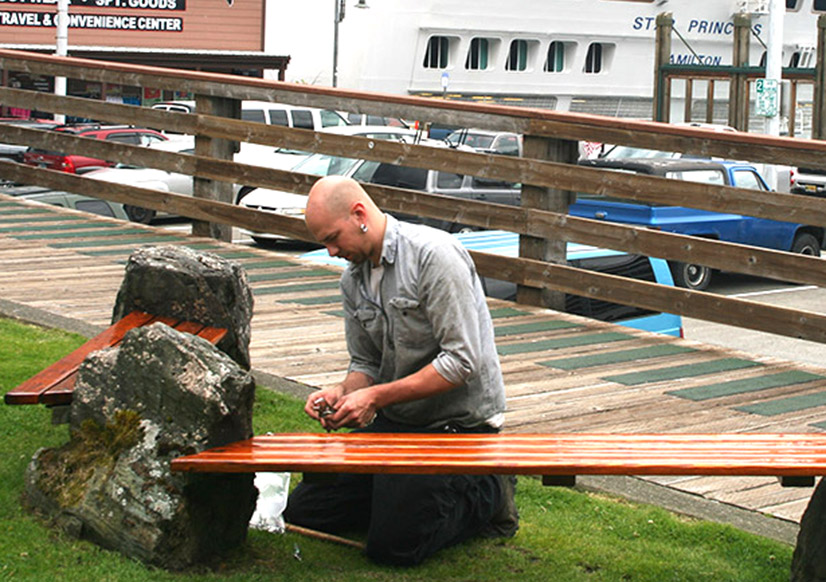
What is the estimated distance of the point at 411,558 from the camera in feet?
14.9

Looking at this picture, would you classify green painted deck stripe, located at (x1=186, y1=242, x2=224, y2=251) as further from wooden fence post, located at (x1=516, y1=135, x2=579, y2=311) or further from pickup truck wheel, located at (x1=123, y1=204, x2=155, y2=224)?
pickup truck wheel, located at (x1=123, y1=204, x2=155, y2=224)

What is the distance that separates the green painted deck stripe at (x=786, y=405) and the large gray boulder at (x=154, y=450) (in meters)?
2.99

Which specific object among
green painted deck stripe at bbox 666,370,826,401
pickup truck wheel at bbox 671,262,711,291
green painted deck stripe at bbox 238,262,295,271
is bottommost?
pickup truck wheel at bbox 671,262,711,291

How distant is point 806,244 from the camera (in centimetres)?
1875

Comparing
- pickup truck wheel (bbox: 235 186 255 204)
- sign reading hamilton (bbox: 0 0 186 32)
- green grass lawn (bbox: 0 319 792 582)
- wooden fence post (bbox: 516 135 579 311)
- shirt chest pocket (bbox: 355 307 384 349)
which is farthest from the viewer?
sign reading hamilton (bbox: 0 0 186 32)

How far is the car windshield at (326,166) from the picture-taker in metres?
18.4

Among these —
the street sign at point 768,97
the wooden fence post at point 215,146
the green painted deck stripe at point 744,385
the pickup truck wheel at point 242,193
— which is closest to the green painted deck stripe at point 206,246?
the wooden fence post at point 215,146

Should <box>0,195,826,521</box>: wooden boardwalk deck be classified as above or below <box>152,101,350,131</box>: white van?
below

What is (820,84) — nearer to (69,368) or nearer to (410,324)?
(410,324)

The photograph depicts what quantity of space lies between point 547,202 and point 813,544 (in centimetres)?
489

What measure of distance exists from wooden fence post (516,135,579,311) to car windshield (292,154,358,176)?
9118 millimetres

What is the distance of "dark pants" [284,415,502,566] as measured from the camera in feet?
14.8

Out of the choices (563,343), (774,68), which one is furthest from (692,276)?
(774,68)

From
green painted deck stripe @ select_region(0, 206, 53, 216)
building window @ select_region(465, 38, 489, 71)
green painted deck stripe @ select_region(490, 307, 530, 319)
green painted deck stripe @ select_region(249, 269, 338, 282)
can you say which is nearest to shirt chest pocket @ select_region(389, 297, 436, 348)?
green painted deck stripe @ select_region(490, 307, 530, 319)
